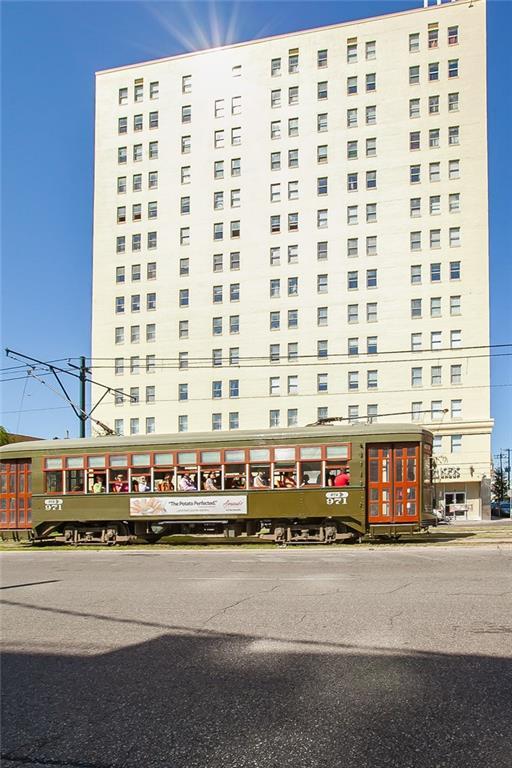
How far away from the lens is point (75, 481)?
2205 cm

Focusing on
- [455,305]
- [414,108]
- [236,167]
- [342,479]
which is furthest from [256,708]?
[236,167]

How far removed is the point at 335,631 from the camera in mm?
7613

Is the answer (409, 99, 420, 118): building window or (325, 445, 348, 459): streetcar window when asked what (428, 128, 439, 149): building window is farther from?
(325, 445, 348, 459): streetcar window

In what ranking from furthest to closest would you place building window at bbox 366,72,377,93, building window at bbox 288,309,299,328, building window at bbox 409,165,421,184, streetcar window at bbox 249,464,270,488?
building window at bbox 366,72,377,93
building window at bbox 288,309,299,328
building window at bbox 409,165,421,184
streetcar window at bbox 249,464,270,488

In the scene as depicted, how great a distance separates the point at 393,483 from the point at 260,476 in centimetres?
392

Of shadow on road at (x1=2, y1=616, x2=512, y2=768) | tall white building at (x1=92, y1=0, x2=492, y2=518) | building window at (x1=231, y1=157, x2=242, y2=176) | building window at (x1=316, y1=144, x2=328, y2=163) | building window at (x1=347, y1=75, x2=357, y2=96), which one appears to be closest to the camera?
shadow on road at (x1=2, y1=616, x2=512, y2=768)

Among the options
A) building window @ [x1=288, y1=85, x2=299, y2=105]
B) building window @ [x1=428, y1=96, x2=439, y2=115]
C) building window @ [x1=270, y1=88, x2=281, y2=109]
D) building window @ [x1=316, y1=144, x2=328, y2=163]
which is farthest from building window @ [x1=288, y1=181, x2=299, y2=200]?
building window @ [x1=428, y1=96, x2=439, y2=115]

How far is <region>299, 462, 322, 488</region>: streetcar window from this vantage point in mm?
19875

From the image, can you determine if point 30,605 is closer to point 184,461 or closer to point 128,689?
point 128,689

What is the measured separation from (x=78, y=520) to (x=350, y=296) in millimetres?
A: 38122

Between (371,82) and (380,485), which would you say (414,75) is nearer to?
(371,82)

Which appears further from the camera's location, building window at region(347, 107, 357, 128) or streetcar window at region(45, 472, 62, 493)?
building window at region(347, 107, 357, 128)

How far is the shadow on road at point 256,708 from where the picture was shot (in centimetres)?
432

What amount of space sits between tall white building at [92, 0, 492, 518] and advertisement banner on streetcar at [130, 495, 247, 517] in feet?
111
